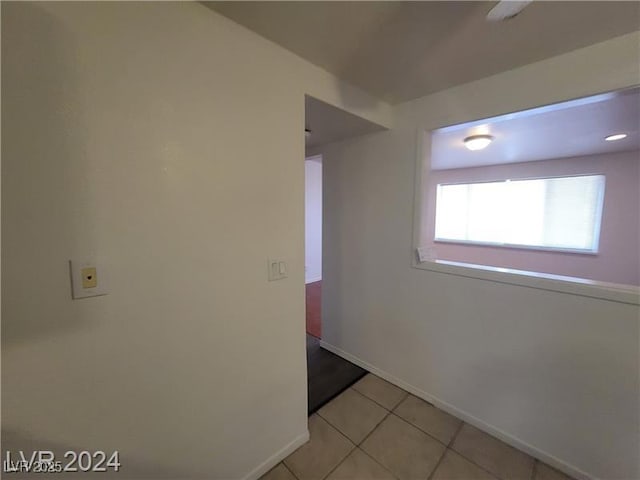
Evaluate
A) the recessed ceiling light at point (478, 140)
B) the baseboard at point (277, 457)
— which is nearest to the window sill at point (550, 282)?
the baseboard at point (277, 457)

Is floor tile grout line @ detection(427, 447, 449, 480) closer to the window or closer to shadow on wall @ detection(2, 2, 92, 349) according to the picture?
shadow on wall @ detection(2, 2, 92, 349)

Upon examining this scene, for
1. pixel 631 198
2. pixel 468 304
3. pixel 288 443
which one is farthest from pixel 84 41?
pixel 631 198

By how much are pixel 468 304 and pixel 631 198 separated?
3397mm

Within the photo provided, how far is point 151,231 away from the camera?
93 centimetres

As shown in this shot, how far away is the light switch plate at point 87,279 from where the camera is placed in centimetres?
79

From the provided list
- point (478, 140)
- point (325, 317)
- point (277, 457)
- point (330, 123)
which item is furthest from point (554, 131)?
point (277, 457)

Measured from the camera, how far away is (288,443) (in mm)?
1479

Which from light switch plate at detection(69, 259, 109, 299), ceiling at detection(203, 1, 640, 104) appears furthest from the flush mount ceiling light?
light switch plate at detection(69, 259, 109, 299)

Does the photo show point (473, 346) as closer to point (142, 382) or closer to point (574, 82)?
point (574, 82)

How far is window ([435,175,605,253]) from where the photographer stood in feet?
11.4

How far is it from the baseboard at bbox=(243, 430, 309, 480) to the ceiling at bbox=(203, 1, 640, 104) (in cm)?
221

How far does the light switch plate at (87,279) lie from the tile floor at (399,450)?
4.35ft

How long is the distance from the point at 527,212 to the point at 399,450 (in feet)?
13.8

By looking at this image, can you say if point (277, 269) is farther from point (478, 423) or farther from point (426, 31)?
point (478, 423)
